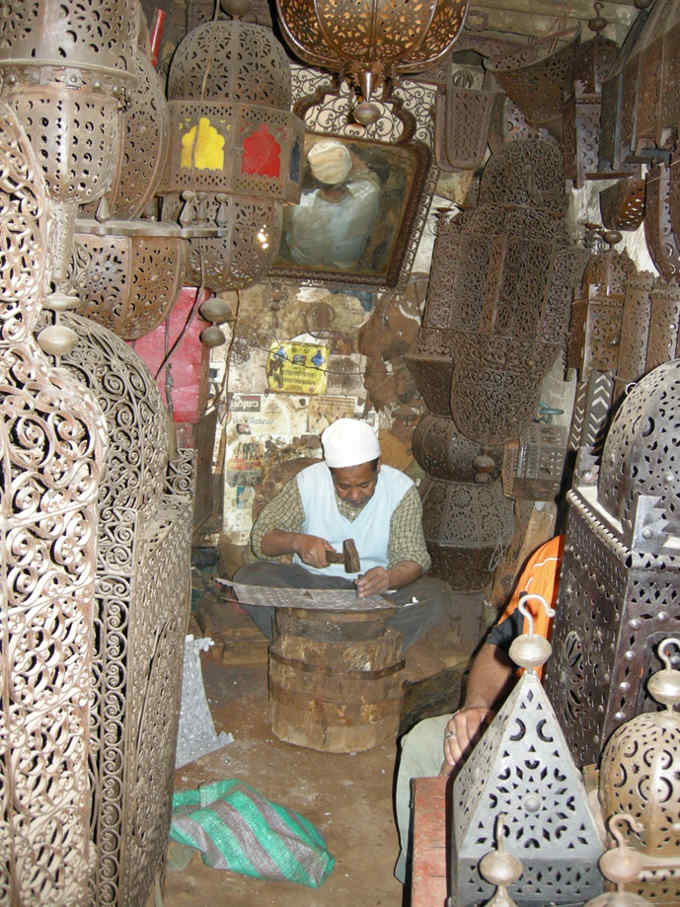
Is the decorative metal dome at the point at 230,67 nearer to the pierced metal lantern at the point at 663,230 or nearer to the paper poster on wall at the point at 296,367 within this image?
the pierced metal lantern at the point at 663,230

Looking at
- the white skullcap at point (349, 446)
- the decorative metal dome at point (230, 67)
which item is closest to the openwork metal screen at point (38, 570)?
the decorative metal dome at point (230, 67)

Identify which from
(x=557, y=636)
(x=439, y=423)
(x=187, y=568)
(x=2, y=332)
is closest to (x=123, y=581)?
(x=187, y=568)

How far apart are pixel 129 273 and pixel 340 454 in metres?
2.25

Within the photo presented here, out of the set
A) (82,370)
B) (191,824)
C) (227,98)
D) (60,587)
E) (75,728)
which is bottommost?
(191,824)

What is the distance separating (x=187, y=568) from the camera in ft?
8.09

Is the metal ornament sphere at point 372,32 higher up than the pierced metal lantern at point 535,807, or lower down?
higher up

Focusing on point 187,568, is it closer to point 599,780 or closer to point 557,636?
point 557,636

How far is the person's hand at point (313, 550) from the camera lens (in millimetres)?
4555

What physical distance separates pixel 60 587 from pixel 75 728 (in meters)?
0.30

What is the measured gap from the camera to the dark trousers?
15.1ft

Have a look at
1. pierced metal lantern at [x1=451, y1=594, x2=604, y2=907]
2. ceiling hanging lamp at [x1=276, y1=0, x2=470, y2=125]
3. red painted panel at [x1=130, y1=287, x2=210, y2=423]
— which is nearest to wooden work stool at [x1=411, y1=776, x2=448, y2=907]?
pierced metal lantern at [x1=451, y1=594, x2=604, y2=907]

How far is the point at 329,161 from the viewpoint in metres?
5.34

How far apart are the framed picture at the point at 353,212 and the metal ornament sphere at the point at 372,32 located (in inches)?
113

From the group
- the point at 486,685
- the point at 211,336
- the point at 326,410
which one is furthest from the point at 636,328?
the point at 326,410
